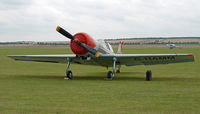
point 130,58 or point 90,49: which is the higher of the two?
point 90,49

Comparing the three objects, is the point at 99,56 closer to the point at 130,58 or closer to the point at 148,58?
Result: the point at 130,58

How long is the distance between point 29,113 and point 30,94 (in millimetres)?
3103

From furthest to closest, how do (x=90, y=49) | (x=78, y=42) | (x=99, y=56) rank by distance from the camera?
1. (x=99, y=56)
2. (x=90, y=49)
3. (x=78, y=42)

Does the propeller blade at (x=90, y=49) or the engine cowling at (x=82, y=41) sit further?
the engine cowling at (x=82, y=41)

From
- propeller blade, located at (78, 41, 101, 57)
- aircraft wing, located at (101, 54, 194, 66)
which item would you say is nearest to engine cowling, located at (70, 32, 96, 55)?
propeller blade, located at (78, 41, 101, 57)

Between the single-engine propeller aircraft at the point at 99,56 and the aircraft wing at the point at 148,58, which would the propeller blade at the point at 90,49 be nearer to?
the single-engine propeller aircraft at the point at 99,56

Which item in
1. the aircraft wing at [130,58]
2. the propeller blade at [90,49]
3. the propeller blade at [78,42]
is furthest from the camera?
the aircraft wing at [130,58]

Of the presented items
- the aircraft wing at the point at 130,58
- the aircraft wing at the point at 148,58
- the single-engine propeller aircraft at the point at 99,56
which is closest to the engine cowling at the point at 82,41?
the single-engine propeller aircraft at the point at 99,56

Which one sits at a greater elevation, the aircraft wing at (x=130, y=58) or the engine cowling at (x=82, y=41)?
the engine cowling at (x=82, y=41)

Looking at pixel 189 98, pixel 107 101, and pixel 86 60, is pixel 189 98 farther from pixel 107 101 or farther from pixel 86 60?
pixel 86 60

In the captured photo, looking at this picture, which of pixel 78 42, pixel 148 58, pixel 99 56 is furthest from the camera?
pixel 148 58

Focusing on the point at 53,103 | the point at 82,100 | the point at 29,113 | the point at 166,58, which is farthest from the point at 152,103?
the point at 166,58

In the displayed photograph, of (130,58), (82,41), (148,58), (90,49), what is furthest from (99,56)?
(148,58)

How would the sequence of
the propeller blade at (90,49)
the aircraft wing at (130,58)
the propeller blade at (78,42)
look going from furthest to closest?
the aircraft wing at (130,58) < the propeller blade at (90,49) < the propeller blade at (78,42)
